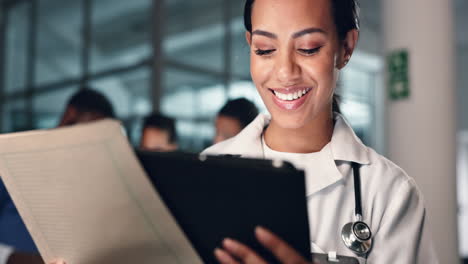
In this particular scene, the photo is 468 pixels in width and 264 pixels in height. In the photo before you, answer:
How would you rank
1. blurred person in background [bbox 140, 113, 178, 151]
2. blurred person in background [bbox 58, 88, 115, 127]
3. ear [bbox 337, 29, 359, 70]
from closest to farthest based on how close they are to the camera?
1. ear [bbox 337, 29, 359, 70]
2. blurred person in background [bbox 58, 88, 115, 127]
3. blurred person in background [bbox 140, 113, 178, 151]

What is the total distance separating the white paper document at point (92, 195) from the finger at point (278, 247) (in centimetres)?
11

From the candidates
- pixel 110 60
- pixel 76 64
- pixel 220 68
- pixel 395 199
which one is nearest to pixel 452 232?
pixel 395 199

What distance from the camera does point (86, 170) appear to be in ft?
2.25

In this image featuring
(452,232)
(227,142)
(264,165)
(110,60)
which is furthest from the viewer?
(110,60)

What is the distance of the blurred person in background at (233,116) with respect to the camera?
2.24 meters

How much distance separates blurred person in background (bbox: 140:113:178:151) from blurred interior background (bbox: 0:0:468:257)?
173cm

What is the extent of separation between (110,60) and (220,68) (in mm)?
1384

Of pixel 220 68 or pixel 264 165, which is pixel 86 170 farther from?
pixel 220 68

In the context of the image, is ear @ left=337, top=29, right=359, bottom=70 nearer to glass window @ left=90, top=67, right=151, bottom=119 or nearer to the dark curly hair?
the dark curly hair

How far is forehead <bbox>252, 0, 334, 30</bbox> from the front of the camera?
911 millimetres

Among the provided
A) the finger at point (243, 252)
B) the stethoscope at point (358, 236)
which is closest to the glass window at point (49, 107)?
the stethoscope at point (358, 236)

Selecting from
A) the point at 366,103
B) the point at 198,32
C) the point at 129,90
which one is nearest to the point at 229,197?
the point at 129,90

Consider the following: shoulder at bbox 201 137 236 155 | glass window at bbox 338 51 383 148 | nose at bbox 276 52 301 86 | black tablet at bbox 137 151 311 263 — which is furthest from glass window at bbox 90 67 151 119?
glass window at bbox 338 51 383 148

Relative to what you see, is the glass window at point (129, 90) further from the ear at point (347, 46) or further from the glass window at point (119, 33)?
the ear at point (347, 46)
